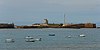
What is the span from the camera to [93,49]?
54.0 meters

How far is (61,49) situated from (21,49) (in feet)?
20.1

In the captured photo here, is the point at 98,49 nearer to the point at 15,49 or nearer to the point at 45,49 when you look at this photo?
the point at 45,49

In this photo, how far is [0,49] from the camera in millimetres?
56906

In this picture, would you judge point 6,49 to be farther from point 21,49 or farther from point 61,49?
point 61,49

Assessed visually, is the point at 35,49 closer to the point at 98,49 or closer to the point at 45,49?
the point at 45,49

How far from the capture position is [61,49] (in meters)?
54.7

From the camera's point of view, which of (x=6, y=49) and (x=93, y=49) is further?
(x=6, y=49)

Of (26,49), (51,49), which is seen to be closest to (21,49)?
(26,49)

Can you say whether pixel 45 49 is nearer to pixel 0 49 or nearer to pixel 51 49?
pixel 51 49

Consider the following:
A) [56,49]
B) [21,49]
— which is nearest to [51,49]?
[56,49]

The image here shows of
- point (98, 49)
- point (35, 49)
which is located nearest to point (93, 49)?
point (98, 49)

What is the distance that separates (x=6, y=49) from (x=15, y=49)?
137 centimetres

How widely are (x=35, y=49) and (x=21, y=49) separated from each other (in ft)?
6.81

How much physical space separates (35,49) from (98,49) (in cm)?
913
